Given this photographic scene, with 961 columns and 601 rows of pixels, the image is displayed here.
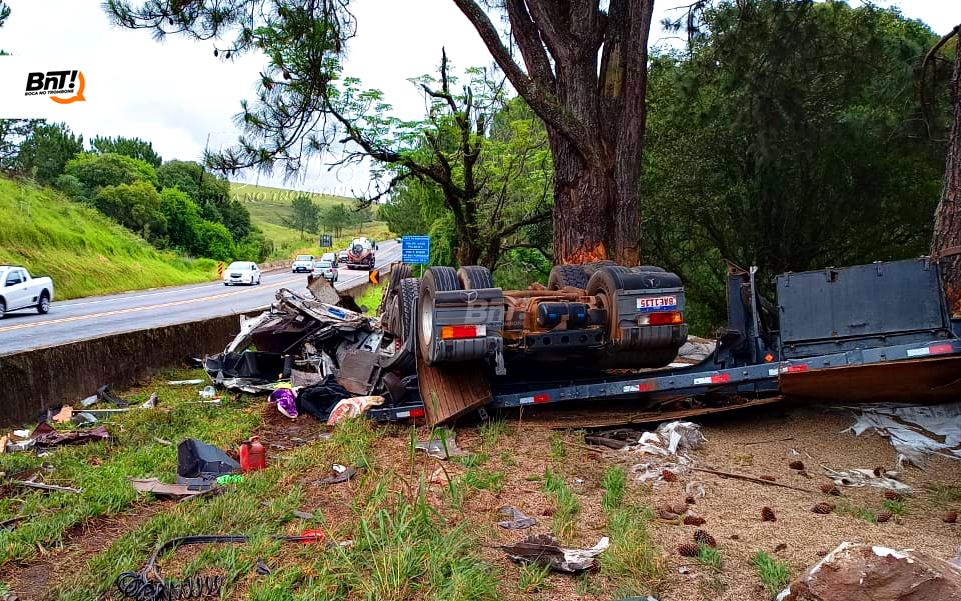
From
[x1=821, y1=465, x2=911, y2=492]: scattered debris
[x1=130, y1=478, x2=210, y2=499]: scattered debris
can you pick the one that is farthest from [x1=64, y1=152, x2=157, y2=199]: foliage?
[x1=821, y1=465, x2=911, y2=492]: scattered debris

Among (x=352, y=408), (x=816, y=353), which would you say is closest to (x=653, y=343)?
(x=816, y=353)

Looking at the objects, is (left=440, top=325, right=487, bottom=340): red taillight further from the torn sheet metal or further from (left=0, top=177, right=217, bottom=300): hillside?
(left=0, top=177, right=217, bottom=300): hillside

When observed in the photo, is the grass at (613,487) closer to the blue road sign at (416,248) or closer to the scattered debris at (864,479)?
the scattered debris at (864,479)

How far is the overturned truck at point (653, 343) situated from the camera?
597 centimetres

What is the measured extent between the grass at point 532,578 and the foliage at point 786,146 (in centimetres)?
1155

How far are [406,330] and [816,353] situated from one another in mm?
4219

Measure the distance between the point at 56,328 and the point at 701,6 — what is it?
16499mm

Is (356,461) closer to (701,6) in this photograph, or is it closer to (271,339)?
(271,339)

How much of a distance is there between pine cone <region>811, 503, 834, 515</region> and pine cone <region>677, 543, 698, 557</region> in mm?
1162

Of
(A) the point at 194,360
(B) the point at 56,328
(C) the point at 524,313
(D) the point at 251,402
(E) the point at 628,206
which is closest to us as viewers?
(C) the point at 524,313

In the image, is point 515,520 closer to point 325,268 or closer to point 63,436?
point 63,436

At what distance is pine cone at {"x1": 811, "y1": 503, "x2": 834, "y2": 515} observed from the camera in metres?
4.63

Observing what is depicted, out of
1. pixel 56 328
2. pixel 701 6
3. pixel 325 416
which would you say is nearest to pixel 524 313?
pixel 325 416

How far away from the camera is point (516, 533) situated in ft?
14.3
